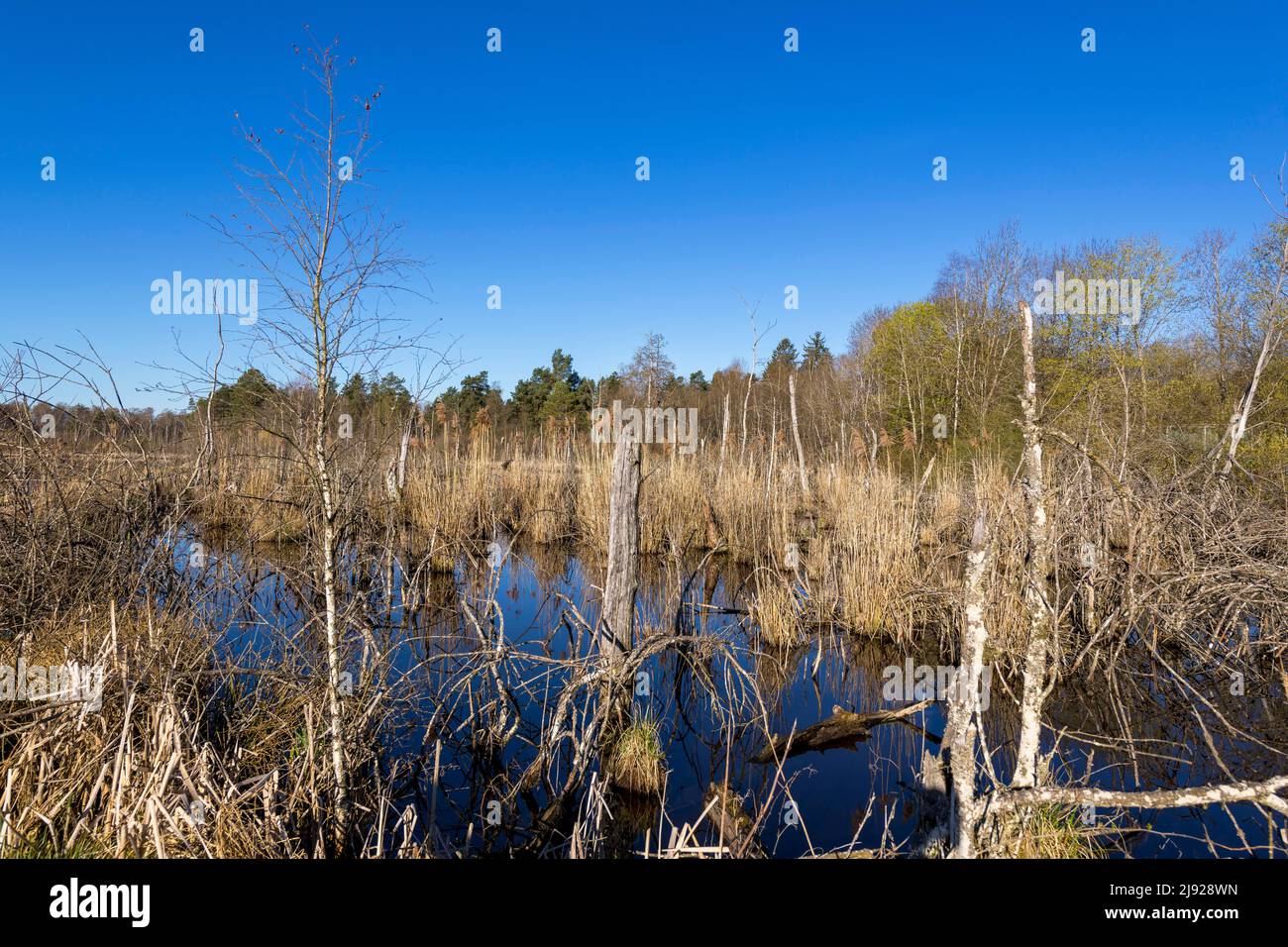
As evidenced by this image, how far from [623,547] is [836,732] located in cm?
176

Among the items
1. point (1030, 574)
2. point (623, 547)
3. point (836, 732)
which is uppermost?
point (1030, 574)

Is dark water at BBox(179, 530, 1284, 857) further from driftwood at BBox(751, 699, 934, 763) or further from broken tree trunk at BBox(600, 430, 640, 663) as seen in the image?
broken tree trunk at BBox(600, 430, 640, 663)

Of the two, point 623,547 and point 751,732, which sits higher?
point 623,547

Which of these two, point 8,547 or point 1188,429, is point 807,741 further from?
point 1188,429

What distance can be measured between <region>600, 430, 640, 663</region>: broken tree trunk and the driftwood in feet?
3.59

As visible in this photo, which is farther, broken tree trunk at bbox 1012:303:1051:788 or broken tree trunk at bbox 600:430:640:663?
broken tree trunk at bbox 600:430:640:663

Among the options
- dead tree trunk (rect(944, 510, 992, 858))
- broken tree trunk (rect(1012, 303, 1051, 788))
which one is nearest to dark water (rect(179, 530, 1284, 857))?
dead tree trunk (rect(944, 510, 992, 858))

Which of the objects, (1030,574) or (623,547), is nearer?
(1030,574)

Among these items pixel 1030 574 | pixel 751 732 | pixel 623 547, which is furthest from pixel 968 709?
pixel 623 547

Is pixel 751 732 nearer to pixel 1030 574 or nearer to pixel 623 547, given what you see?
pixel 623 547

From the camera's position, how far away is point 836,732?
4.14m

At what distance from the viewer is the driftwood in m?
3.97

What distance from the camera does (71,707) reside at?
8.70ft
